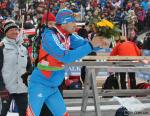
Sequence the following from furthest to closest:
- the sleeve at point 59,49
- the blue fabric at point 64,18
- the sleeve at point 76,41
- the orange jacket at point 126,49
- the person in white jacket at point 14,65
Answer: the orange jacket at point 126,49
the person in white jacket at point 14,65
the sleeve at point 76,41
the blue fabric at point 64,18
the sleeve at point 59,49

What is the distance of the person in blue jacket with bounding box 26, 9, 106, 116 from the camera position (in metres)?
4.80

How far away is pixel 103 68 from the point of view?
17.1 feet

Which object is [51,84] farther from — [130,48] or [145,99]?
[130,48]

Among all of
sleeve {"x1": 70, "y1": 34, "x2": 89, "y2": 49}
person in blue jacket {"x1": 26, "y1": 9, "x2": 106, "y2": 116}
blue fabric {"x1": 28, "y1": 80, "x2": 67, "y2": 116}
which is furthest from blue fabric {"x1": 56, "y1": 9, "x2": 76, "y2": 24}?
blue fabric {"x1": 28, "y1": 80, "x2": 67, "y2": 116}

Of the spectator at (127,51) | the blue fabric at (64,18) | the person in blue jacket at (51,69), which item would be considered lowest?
the spectator at (127,51)

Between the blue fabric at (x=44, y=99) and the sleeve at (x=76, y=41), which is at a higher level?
the sleeve at (x=76, y=41)

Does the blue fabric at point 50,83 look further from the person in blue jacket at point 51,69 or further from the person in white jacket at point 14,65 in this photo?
the person in white jacket at point 14,65

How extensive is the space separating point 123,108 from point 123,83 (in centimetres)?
305

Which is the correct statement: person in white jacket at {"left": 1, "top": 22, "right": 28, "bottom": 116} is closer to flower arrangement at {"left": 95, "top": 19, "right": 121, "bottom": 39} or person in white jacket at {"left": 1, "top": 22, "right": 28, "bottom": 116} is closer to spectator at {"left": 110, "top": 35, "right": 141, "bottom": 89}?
flower arrangement at {"left": 95, "top": 19, "right": 121, "bottom": 39}

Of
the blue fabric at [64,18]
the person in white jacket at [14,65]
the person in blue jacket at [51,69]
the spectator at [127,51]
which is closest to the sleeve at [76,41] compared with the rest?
the person in blue jacket at [51,69]

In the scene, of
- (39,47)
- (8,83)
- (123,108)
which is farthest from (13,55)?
(123,108)

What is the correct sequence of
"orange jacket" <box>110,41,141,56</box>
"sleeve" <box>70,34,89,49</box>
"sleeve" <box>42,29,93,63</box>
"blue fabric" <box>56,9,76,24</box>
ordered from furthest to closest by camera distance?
"orange jacket" <box>110,41,141,56</box>, "sleeve" <box>70,34,89,49</box>, "blue fabric" <box>56,9,76,24</box>, "sleeve" <box>42,29,93,63</box>

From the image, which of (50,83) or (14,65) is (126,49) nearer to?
(14,65)

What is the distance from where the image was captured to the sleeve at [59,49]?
4.66 meters
